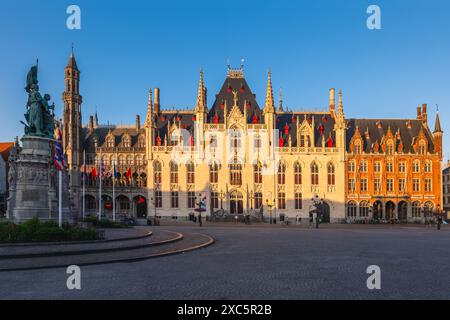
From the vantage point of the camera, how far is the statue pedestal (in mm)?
29438

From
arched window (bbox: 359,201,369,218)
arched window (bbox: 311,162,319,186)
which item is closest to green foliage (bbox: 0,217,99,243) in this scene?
arched window (bbox: 311,162,319,186)

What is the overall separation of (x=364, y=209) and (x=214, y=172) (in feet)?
84.6

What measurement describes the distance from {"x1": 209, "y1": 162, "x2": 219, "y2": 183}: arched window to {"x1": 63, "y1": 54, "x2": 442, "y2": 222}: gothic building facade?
Answer: 16 centimetres

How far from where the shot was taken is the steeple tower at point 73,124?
7462 cm

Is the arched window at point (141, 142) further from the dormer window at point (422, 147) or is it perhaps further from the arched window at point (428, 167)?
the arched window at point (428, 167)

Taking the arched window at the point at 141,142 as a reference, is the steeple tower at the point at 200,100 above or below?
above

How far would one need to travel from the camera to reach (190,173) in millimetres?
72812

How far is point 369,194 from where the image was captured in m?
73.3

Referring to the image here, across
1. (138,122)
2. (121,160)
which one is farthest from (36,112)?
(138,122)

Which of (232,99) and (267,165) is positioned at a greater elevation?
(232,99)

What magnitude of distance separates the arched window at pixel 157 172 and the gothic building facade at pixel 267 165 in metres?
0.17

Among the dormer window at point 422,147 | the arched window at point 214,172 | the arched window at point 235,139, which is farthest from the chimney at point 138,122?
the dormer window at point 422,147

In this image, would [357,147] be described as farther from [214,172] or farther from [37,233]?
[37,233]

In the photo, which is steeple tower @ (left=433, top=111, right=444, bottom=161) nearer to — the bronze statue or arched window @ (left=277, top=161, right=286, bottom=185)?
arched window @ (left=277, top=161, right=286, bottom=185)
